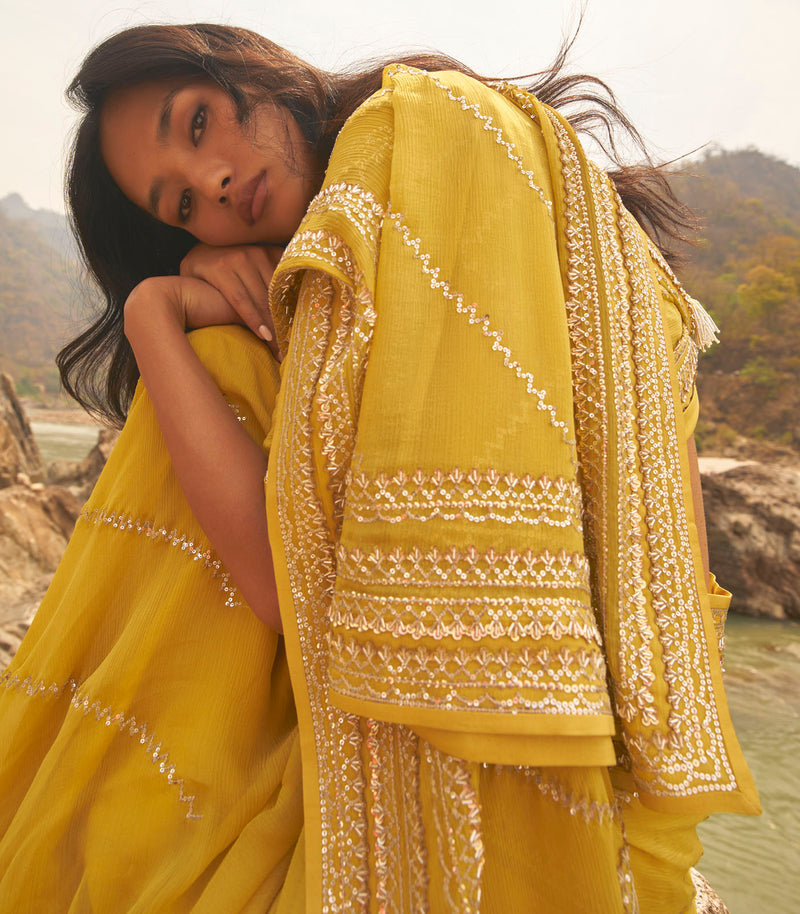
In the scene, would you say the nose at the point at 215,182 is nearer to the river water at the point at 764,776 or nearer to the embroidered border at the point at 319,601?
the embroidered border at the point at 319,601

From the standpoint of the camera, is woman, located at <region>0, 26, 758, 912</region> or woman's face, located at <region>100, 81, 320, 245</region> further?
woman's face, located at <region>100, 81, 320, 245</region>

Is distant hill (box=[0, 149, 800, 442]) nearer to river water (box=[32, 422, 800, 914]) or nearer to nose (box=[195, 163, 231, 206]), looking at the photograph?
river water (box=[32, 422, 800, 914])

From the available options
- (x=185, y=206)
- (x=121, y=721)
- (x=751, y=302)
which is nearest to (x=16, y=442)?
(x=185, y=206)

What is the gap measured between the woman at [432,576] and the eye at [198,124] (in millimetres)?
313

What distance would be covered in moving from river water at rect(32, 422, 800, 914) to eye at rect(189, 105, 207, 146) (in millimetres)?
2114

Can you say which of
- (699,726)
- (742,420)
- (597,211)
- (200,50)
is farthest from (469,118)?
(742,420)

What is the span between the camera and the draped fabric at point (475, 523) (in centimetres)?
65

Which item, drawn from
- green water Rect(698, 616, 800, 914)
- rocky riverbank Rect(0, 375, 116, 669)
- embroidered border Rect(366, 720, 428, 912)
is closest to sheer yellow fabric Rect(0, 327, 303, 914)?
embroidered border Rect(366, 720, 428, 912)

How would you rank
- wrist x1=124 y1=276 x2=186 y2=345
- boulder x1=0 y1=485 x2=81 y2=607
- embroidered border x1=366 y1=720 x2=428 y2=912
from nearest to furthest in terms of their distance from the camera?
embroidered border x1=366 y1=720 x2=428 y2=912, wrist x1=124 y1=276 x2=186 y2=345, boulder x1=0 y1=485 x2=81 y2=607

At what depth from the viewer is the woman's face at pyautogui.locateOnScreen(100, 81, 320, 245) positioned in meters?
1.11

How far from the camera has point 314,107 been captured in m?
1.17

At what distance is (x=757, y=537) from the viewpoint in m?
4.23

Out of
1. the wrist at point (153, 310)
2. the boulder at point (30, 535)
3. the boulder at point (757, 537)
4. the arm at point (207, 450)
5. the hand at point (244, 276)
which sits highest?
the hand at point (244, 276)

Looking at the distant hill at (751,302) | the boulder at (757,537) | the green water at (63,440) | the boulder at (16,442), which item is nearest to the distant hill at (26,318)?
the distant hill at (751,302)
